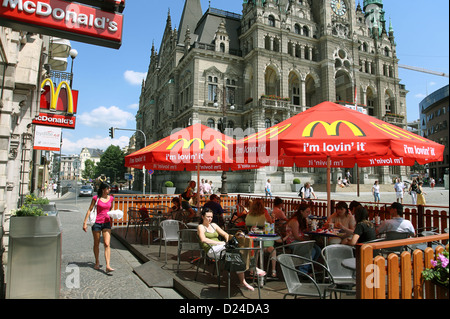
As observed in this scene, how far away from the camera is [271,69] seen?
133 ft

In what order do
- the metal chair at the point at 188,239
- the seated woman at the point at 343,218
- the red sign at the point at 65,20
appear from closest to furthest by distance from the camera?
the red sign at the point at 65,20, the metal chair at the point at 188,239, the seated woman at the point at 343,218

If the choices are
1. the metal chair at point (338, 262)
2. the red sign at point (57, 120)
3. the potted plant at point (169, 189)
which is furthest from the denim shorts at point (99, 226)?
the potted plant at point (169, 189)

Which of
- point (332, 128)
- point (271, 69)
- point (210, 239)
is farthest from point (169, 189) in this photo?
point (332, 128)

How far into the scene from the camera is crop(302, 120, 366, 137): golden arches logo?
5.51m

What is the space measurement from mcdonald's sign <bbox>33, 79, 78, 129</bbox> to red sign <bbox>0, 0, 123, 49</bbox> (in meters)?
10.0

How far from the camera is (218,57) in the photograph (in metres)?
38.5

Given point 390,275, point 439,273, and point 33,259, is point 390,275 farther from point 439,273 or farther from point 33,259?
point 33,259

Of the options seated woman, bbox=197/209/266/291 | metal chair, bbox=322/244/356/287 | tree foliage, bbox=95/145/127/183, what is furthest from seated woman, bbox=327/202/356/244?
tree foliage, bbox=95/145/127/183

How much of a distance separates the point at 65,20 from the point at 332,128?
4.82 meters

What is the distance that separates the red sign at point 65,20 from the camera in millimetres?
3605

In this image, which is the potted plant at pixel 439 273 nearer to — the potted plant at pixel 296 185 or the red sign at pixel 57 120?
the red sign at pixel 57 120

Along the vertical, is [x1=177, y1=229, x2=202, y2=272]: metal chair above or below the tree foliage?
below

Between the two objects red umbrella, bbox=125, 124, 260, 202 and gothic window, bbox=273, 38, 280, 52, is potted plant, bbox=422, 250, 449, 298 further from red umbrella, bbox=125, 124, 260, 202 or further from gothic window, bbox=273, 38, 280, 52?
gothic window, bbox=273, 38, 280, 52

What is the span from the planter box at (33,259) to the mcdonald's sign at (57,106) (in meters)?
9.87
